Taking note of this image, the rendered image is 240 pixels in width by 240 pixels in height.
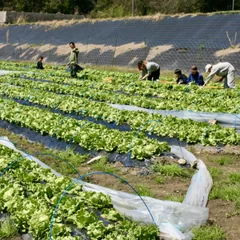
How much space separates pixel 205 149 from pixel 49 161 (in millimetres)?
3448

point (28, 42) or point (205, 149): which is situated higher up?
point (205, 149)

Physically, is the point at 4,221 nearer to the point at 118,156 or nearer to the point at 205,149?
the point at 118,156

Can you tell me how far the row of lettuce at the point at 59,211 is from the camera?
512cm

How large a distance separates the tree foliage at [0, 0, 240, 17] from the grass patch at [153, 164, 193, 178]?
4309 centimetres

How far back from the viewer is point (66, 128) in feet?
33.8

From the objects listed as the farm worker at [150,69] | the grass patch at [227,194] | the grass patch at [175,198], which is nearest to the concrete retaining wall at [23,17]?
Result: the farm worker at [150,69]

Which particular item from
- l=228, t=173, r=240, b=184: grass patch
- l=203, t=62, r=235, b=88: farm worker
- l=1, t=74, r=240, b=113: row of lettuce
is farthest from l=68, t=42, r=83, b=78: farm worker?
l=228, t=173, r=240, b=184: grass patch

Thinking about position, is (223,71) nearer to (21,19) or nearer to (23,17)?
(21,19)

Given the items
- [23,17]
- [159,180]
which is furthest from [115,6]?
[159,180]

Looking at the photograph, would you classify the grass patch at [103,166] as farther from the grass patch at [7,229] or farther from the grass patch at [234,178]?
the grass patch at [7,229]

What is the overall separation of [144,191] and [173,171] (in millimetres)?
999

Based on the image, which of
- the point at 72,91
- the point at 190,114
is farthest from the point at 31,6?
the point at 190,114

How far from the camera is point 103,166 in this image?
27.6 feet

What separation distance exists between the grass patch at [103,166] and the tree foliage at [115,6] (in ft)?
140
